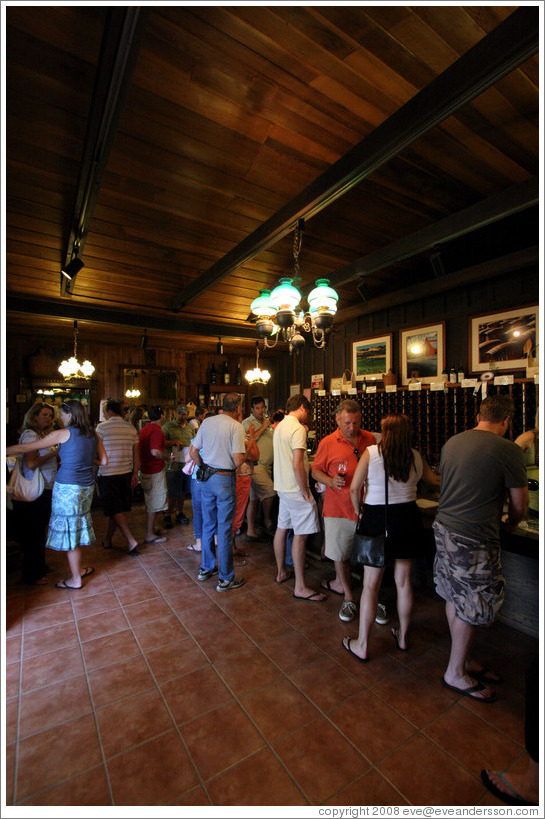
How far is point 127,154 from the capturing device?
2.49m

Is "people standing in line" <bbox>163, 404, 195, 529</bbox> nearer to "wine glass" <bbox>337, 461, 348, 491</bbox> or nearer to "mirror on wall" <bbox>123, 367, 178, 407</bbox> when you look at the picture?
"wine glass" <bbox>337, 461, 348, 491</bbox>

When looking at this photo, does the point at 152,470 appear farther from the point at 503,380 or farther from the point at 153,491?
the point at 503,380

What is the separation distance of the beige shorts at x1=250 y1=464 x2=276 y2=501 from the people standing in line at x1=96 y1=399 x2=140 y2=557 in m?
1.49

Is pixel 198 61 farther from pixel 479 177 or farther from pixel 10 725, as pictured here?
pixel 10 725

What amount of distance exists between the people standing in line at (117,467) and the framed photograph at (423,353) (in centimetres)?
392

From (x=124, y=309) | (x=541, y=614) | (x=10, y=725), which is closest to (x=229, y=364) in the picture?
(x=124, y=309)

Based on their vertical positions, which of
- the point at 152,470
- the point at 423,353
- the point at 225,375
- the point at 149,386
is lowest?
the point at 152,470

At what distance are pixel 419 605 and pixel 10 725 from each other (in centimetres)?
300

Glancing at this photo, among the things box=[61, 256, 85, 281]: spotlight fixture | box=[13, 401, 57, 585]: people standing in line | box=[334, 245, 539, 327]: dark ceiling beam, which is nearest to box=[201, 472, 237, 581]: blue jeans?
box=[13, 401, 57, 585]: people standing in line

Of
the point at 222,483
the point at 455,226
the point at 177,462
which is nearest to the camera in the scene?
the point at 455,226

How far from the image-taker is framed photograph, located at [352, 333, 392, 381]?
5590mm

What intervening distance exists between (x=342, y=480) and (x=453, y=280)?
10.1 feet

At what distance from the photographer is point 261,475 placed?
460 centimetres

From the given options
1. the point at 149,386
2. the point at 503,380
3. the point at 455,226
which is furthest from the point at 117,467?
the point at 149,386
